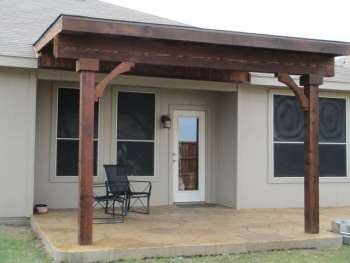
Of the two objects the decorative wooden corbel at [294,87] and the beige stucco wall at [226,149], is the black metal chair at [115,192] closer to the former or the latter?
the beige stucco wall at [226,149]

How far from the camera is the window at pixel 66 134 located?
380 inches

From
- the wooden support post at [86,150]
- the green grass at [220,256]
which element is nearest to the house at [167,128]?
the green grass at [220,256]

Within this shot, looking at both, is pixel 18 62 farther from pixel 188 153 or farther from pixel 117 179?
pixel 188 153

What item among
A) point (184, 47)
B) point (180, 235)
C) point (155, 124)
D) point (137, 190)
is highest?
point (184, 47)

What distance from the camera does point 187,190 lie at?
1082 cm

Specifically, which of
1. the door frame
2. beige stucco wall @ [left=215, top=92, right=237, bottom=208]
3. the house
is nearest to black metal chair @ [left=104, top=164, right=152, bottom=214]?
the house

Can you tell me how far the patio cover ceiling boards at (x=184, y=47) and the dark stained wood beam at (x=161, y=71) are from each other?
0.78 feet

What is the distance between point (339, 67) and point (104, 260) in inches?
331

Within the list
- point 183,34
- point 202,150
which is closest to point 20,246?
point 183,34

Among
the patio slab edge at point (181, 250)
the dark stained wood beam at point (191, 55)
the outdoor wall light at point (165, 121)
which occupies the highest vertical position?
the dark stained wood beam at point (191, 55)

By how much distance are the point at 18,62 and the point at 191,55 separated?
306 centimetres

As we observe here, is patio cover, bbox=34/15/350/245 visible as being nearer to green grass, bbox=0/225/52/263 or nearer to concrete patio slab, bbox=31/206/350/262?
concrete patio slab, bbox=31/206/350/262

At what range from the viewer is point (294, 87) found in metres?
7.46

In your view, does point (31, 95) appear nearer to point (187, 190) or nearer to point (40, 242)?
point (40, 242)
